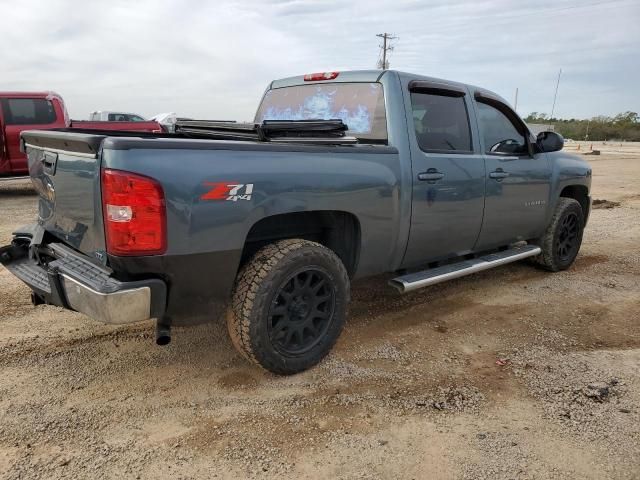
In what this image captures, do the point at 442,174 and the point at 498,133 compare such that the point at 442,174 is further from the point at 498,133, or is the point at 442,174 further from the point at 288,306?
the point at 288,306

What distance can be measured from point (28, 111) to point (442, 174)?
369 inches

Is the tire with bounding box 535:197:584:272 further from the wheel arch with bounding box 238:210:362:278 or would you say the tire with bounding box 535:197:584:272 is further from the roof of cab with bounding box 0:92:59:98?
the roof of cab with bounding box 0:92:59:98

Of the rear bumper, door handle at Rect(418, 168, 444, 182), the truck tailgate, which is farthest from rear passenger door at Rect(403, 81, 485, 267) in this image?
the truck tailgate

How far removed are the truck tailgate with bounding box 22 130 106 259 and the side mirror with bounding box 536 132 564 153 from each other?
388 cm

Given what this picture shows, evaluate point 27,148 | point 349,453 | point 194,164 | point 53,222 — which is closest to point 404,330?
point 349,453

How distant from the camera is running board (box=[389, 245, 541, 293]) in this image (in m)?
3.69

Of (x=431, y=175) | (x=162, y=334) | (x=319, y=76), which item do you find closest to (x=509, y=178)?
(x=431, y=175)

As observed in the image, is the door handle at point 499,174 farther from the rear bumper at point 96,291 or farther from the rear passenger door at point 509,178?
the rear bumper at point 96,291

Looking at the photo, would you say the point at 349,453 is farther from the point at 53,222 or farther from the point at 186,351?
the point at 53,222

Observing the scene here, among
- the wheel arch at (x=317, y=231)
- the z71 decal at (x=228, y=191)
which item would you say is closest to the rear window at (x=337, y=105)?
the wheel arch at (x=317, y=231)

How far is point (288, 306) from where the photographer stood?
10.1ft

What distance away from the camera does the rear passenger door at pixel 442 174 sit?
3705 mm

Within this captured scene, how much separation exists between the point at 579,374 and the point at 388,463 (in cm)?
158

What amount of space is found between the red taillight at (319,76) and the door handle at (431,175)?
1.12 meters
